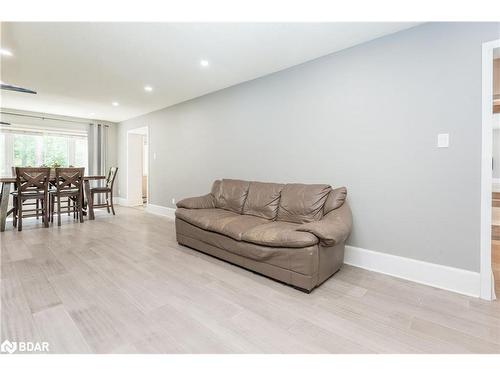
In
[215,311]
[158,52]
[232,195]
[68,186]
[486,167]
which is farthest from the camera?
[68,186]

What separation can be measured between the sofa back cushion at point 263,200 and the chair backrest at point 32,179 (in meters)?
3.63

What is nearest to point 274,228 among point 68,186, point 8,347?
point 8,347

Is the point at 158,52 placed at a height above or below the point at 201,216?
above

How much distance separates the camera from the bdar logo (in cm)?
135

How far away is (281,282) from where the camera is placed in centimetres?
224

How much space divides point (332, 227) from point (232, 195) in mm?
1602

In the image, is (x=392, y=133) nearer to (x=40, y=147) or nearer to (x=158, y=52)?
(x=158, y=52)

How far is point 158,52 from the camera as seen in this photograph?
2795 mm

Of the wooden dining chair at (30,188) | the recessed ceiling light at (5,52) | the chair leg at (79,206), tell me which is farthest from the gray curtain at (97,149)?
the recessed ceiling light at (5,52)

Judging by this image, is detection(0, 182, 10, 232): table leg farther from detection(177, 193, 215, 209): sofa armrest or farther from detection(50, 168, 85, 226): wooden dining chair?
detection(177, 193, 215, 209): sofa armrest

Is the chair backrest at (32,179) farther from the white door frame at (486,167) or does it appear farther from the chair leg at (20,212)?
the white door frame at (486,167)

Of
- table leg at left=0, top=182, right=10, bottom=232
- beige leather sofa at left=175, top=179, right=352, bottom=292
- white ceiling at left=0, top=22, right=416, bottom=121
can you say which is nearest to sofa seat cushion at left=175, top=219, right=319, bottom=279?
beige leather sofa at left=175, top=179, right=352, bottom=292

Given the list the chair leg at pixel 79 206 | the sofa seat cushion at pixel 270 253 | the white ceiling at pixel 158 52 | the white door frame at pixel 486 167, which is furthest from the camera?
the chair leg at pixel 79 206

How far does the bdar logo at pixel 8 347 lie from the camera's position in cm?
135
